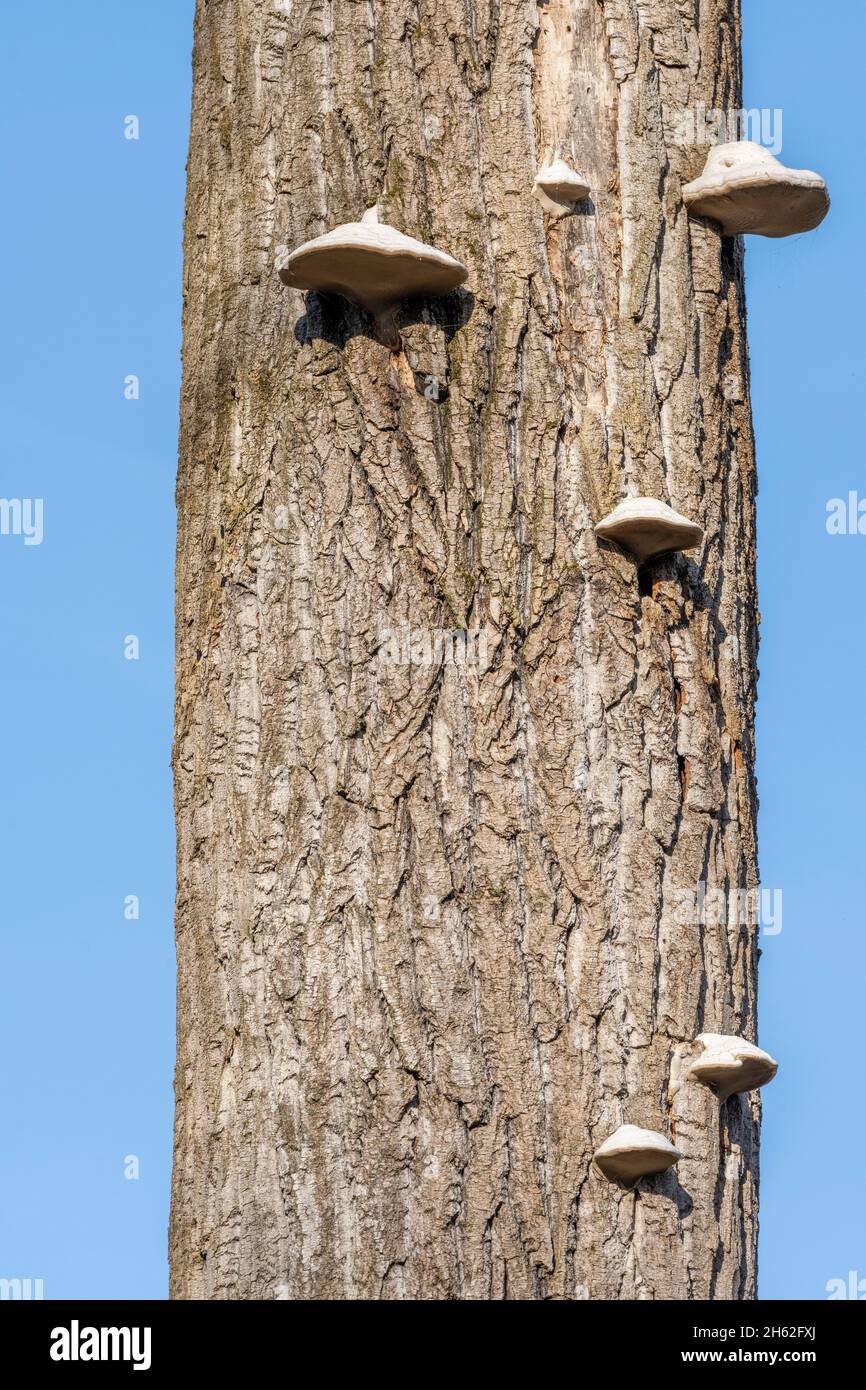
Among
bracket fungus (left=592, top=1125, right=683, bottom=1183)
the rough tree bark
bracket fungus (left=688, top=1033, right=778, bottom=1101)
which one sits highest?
the rough tree bark

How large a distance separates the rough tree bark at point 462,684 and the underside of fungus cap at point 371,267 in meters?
0.07

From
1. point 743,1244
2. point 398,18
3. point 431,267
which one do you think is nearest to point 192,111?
point 398,18

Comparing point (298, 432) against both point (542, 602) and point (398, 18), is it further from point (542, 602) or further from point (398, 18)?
point (398, 18)

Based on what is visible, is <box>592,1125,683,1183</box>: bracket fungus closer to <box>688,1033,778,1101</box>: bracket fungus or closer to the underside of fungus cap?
<box>688,1033,778,1101</box>: bracket fungus

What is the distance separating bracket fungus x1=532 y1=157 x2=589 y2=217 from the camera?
3873mm

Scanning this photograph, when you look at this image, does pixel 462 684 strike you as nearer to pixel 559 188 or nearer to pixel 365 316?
pixel 365 316

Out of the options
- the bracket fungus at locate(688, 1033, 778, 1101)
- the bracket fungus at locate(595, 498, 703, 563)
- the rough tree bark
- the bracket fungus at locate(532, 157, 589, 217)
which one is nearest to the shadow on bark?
the rough tree bark

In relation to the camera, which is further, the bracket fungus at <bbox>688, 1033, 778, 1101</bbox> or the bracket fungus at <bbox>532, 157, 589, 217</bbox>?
the bracket fungus at <bbox>532, 157, 589, 217</bbox>

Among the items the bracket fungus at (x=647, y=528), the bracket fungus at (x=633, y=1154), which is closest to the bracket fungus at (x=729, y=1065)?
the bracket fungus at (x=633, y=1154)

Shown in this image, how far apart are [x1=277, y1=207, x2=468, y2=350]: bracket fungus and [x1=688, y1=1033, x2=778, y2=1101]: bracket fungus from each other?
5.31ft

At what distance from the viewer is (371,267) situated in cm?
369

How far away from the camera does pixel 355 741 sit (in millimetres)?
3650

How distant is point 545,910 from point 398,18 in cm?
201

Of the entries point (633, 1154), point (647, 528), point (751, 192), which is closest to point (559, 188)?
point (751, 192)
